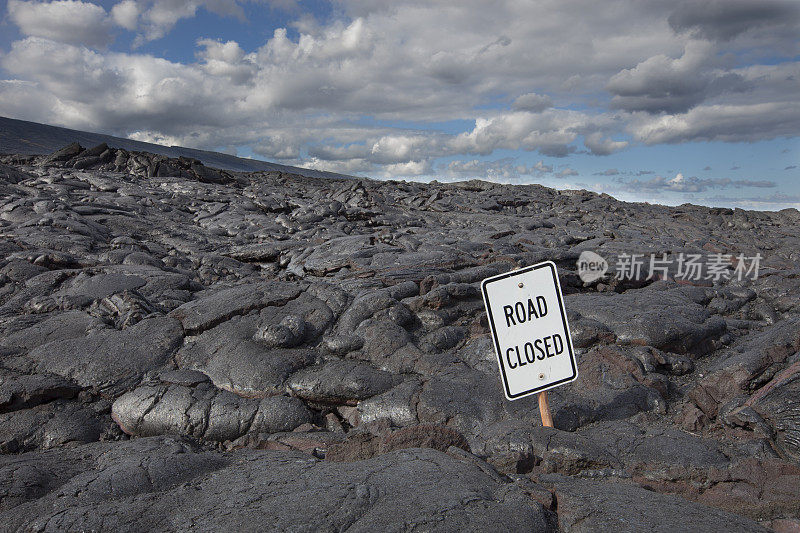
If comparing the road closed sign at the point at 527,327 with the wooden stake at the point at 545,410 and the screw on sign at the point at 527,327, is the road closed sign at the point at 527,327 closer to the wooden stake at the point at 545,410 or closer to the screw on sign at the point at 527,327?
the screw on sign at the point at 527,327

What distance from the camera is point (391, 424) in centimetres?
558

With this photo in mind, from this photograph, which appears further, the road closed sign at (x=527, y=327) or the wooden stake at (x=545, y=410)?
the wooden stake at (x=545, y=410)

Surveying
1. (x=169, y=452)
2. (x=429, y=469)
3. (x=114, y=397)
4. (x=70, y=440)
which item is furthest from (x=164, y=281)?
(x=429, y=469)

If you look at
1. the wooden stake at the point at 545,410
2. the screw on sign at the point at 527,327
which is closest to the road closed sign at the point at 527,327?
the screw on sign at the point at 527,327

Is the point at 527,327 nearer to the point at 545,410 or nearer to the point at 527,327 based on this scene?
the point at 527,327

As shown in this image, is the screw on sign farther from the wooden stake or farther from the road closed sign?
the wooden stake

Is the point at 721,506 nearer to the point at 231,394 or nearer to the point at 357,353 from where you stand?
the point at 357,353

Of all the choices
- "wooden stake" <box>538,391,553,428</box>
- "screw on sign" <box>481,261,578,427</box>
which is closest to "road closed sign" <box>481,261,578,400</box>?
"screw on sign" <box>481,261,578,427</box>

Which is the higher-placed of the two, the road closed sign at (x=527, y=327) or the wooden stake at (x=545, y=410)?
the road closed sign at (x=527, y=327)

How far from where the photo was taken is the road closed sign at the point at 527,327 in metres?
4.09

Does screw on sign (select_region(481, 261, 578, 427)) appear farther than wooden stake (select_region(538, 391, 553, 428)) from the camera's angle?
No

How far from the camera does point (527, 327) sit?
162 inches

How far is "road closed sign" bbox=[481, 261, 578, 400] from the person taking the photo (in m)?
4.09

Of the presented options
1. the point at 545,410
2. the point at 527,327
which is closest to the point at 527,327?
the point at 527,327
